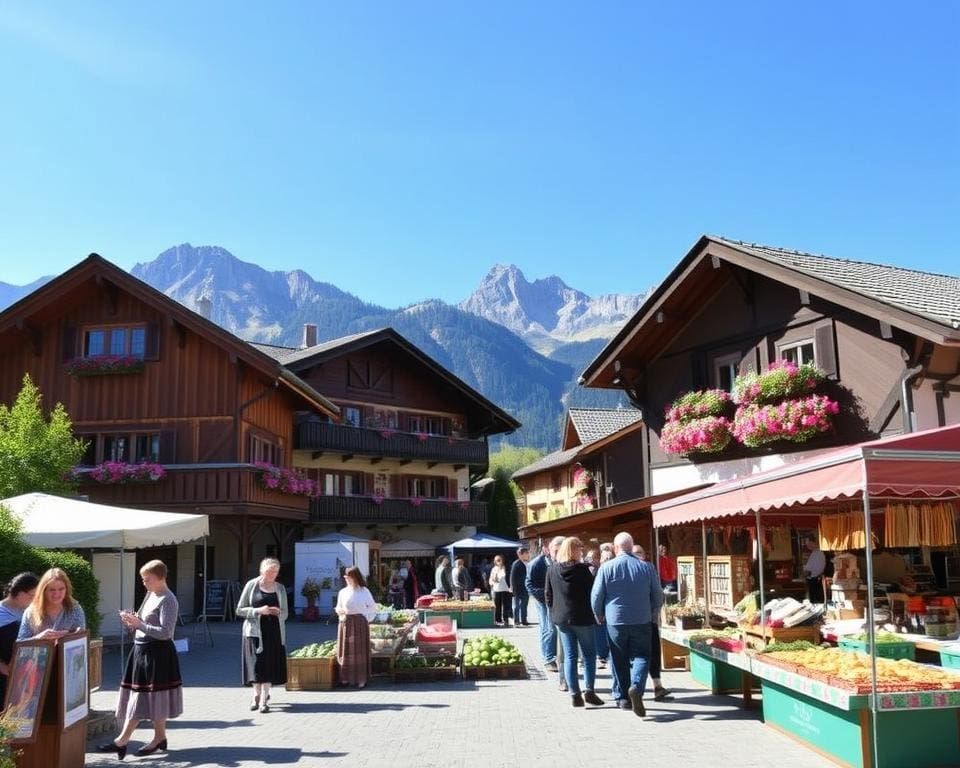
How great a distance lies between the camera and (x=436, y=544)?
39.0 meters

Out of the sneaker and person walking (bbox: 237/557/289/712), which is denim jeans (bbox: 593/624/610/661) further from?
person walking (bbox: 237/557/289/712)

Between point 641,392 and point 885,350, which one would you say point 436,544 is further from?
point 885,350

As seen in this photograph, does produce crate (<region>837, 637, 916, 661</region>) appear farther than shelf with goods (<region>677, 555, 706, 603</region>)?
No

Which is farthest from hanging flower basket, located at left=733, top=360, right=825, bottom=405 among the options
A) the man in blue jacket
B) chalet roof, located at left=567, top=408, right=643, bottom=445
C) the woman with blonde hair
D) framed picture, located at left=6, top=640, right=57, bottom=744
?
chalet roof, located at left=567, top=408, right=643, bottom=445

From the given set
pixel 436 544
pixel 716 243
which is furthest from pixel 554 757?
pixel 436 544

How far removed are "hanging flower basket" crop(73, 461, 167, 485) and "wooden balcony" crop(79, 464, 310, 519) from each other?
34 cm

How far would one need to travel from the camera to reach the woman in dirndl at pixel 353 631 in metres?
12.3

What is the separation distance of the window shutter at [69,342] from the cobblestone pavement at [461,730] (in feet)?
56.2

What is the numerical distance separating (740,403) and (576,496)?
2015cm

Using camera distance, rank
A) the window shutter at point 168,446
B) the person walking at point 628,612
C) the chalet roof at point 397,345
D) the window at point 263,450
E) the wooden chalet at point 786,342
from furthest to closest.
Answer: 1. the chalet roof at point 397,345
2. the window at point 263,450
3. the window shutter at point 168,446
4. the wooden chalet at point 786,342
5. the person walking at point 628,612

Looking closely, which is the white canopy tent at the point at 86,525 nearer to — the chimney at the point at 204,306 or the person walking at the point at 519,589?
the person walking at the point at 519,589

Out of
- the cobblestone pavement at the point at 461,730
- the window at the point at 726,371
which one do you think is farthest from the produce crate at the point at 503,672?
the window at the point at 726,371

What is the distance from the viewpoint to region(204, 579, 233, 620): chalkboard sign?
25359 millimetres

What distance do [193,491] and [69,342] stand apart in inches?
246
